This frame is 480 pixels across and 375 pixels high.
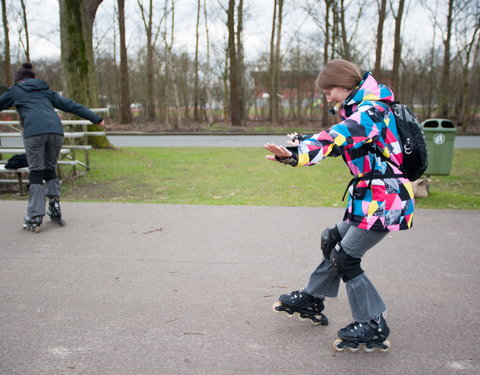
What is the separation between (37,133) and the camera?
501cm

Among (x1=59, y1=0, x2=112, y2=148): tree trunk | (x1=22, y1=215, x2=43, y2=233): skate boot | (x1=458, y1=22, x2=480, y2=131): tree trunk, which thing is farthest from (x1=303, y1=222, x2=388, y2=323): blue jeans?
(x1=458, y1=22, x2=480, y2=131): tree trunk

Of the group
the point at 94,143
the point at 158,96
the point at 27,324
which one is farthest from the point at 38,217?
the point at 158,96

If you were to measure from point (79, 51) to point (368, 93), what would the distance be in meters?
11.3

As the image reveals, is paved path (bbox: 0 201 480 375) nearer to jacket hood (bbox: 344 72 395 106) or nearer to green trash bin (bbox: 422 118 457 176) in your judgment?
jacket hood (bbox: 344 72 395 106)

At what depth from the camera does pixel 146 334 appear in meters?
2.86

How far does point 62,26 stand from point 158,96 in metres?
19.1

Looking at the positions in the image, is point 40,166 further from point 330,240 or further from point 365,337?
point 365,337

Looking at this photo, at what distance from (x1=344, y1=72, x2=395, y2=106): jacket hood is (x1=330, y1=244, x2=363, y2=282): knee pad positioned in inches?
34.5

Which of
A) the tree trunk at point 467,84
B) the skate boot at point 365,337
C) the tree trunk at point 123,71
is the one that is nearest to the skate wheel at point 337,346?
the skate boot at point 365,337

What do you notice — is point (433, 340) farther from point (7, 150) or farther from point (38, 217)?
point (7, 150)

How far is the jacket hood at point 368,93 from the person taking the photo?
242 centimetres

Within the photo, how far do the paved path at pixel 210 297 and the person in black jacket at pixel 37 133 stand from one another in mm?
315

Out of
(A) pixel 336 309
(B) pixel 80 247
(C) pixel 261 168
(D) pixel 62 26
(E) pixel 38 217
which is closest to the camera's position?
(A) pixel 336 309

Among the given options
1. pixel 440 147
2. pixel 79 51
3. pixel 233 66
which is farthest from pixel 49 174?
pixel 233 66
